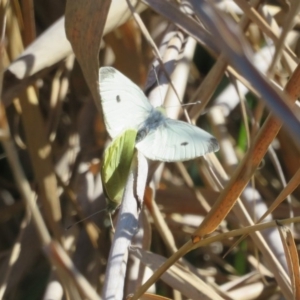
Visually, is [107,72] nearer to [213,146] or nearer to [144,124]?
[144,124]

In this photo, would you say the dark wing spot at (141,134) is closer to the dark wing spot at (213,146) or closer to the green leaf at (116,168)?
the green leaf at (116,168)

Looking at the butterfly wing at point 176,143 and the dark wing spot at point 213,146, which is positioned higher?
the dark wing spot at point 213,146

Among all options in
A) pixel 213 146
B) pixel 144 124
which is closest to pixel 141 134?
pixel 144 124

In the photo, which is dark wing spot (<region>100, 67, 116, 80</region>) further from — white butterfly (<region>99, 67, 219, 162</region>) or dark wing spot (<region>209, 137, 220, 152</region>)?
dark wing spot (<region>209, 137, 220, 152</region>)

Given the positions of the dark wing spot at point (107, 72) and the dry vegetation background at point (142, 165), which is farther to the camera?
the dark wing spot at point (107, 72)

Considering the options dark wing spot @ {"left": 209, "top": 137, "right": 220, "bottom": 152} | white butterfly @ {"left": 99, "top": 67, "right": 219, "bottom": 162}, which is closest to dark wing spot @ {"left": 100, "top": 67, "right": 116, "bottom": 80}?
white butterfly @ {"left": 99, "top": 67, "right": 219, "bottom": 162}

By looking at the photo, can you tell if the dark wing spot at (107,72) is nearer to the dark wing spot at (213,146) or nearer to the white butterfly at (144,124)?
the white butterfly at (144,124)

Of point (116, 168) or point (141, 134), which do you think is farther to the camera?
point (141, 134)

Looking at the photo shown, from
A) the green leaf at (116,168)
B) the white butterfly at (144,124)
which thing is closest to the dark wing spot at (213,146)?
the white butterfly at (144,124)
